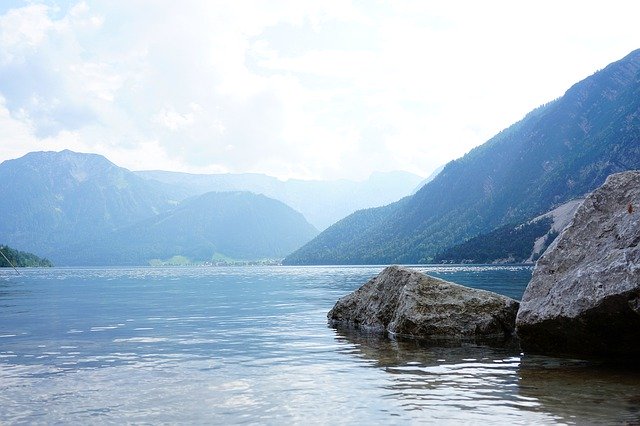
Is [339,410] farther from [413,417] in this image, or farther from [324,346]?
[324,346]

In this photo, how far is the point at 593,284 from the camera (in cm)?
1677

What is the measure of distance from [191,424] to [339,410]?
3.05 meters

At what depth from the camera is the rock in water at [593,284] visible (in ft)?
52.9

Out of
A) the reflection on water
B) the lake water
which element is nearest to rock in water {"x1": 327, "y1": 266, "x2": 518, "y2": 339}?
the lake water

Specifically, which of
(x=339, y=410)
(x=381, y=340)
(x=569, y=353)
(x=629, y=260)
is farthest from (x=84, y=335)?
(x=629, y=260)

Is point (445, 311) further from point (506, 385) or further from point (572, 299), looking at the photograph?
point (506, 385)

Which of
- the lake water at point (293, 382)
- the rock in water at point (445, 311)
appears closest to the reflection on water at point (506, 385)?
the lake water at point (293, 382)

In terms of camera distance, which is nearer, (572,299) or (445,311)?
(572,299)

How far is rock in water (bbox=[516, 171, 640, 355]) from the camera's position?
16139 mm

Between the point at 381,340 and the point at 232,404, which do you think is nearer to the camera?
the point at 232,404

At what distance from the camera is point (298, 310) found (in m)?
42.2

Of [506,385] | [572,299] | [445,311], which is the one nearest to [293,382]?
[506,385]

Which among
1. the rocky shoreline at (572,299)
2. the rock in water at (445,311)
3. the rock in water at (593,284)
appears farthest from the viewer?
the rock in water at (445,311)

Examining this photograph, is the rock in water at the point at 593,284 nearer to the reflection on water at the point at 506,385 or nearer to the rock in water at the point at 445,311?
the reflection on water at the point at 506,385
